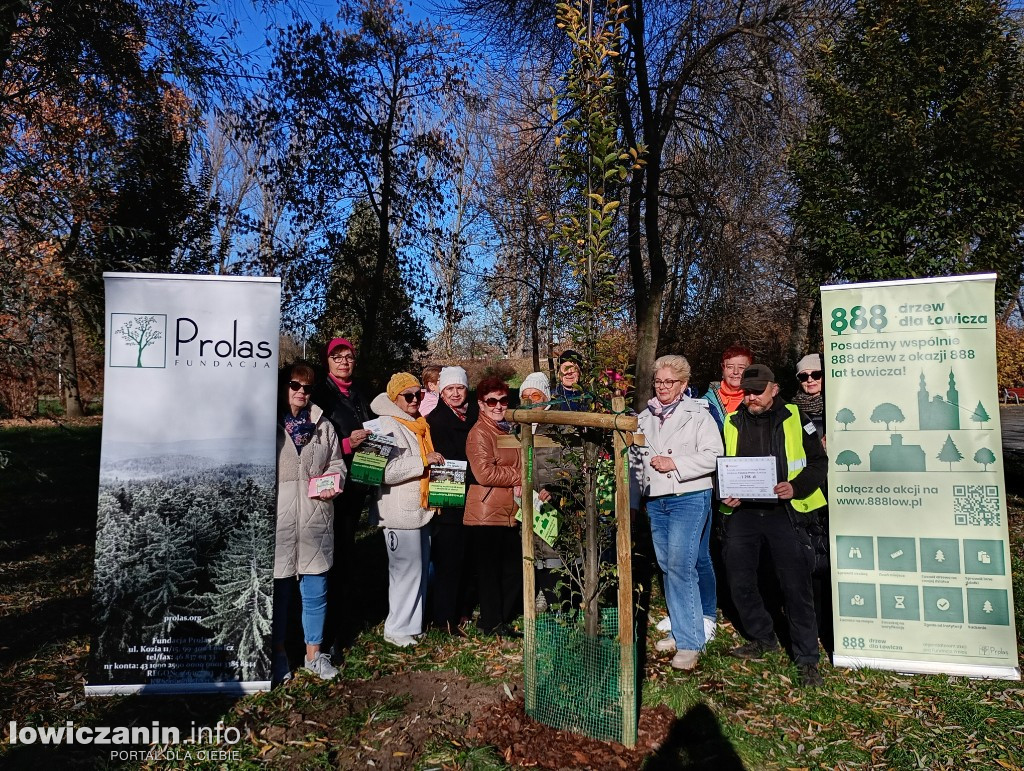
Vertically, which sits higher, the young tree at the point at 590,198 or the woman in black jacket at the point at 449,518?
the young tree at the point at 590,198

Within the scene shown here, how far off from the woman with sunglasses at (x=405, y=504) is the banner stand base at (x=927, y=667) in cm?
292

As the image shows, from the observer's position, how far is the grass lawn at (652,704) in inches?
146

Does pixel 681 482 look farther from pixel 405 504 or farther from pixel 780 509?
pixel 405 504

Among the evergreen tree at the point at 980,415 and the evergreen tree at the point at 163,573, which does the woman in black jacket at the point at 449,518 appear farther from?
the evergreen tree at the point at 980,415

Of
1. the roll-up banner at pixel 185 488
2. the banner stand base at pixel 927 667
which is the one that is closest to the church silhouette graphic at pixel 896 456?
the banner stand base at pixel 927 667

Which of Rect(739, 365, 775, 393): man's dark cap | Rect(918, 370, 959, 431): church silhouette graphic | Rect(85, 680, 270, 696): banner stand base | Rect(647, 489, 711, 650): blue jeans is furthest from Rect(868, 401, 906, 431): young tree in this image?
Rect(85, 680, 270, 696): banner stand base

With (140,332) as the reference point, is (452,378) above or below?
below

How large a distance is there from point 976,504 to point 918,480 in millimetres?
361

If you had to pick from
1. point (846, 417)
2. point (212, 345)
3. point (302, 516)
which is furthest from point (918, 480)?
point (212, 345)

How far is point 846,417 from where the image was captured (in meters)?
4.89

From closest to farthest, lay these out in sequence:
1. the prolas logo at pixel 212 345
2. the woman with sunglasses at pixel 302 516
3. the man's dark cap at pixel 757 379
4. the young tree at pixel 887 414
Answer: the prolas logo at pixel 212 345 → the woman with sunglasses at pixel 302 516 → the man's dark cap at pixel 757 379 → the young tree at pixel 887 414

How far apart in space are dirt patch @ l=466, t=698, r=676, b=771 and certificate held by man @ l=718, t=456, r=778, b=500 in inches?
55.1

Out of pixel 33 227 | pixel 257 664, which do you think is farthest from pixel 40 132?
pixel 257 664

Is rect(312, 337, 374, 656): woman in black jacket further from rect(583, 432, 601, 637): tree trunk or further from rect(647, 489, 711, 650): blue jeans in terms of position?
rect(647, 489, 711, 650): blue jeans
